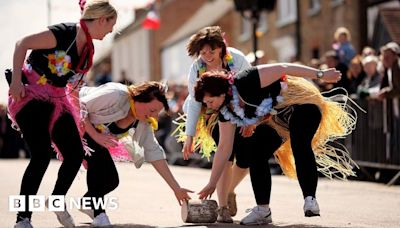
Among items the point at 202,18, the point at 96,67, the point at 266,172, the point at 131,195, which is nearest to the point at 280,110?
the point at 266,172

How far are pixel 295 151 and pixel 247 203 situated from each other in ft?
7.21

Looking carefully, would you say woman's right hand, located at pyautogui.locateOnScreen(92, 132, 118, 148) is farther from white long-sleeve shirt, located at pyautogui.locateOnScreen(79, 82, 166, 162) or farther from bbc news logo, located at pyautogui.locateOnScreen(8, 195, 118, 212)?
bbc news logo, located at pyautogui.locateOnScreen(8, 195, 118, 212)

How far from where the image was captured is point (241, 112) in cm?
750

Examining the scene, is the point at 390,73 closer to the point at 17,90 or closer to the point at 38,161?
the point at 38,161

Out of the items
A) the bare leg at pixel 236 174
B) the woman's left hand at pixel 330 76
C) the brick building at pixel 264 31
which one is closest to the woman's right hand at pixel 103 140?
the bare leg at pixel 236 174

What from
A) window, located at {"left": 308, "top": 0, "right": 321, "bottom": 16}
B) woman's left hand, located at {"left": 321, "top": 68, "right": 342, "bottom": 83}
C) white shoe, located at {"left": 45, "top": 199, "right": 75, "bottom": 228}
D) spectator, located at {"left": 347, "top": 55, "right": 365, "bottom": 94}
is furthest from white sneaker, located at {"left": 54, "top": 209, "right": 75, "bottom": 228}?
window, located at {"left": 308, "top": 0, "right": 321, "bottom": 16}

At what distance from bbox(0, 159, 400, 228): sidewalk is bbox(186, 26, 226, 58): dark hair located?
1.36m

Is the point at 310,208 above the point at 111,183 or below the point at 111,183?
below

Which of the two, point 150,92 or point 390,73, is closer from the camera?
point 150,92

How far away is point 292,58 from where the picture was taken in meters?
17.2

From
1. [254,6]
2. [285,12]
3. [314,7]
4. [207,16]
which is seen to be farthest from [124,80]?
[207,16]

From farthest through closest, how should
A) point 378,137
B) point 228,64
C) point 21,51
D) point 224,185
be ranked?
1. point 378,137
2. point 224,185
3. point 228,64
4. point 21,51

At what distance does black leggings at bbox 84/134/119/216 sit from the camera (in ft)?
25.2

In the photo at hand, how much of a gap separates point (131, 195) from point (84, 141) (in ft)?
10.5
